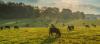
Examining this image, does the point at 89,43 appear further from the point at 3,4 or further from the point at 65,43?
the point at 3,4

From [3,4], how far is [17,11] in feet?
42.2

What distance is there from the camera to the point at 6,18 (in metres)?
189

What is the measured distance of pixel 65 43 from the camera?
1332 inches

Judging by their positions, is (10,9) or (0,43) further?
(10,9)

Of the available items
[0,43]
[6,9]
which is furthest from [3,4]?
[0,43]

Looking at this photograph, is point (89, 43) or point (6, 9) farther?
point (6, 9)

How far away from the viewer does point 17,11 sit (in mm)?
199375

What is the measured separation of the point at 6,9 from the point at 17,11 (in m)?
10.6

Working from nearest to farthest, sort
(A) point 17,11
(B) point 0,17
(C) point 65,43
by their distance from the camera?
1. (C) point 65,43
2. (B) point 0,17
3. (A) point 17,11

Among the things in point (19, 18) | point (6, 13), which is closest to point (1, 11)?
point (6, 13)

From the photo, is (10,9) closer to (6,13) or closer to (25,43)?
(6,13)

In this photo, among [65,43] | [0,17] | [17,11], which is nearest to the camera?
[65,43]

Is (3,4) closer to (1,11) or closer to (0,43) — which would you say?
(1,11)

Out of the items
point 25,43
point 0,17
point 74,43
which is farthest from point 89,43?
point 0,17
